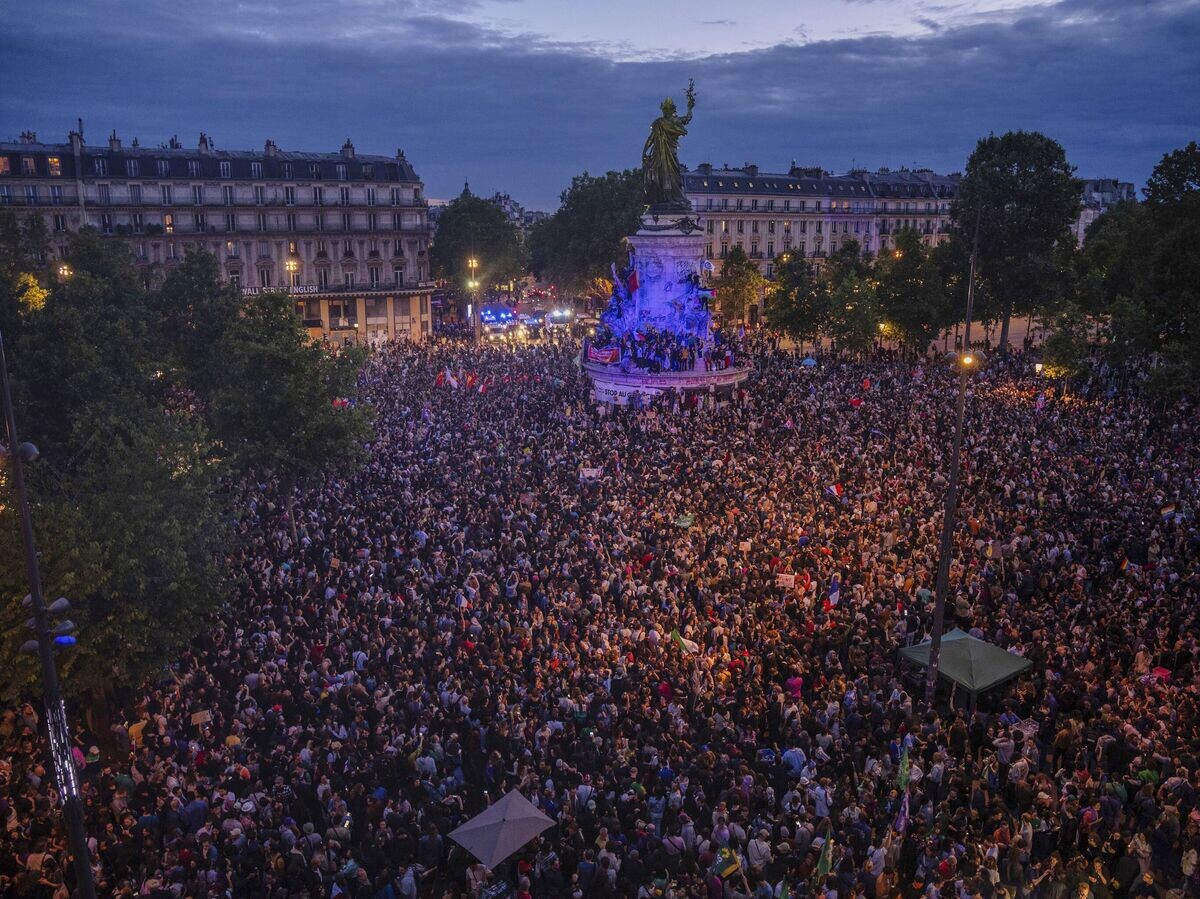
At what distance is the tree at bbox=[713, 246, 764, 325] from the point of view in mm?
69875

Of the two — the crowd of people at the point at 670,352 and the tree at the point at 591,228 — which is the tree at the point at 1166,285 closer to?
the crowd of people at the point at 670,352

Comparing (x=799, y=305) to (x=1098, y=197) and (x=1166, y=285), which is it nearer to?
(x=1166, y=285)

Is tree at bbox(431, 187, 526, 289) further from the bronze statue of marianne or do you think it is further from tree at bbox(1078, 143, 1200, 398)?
tree at bbox(1078, 143, 1200, 398)

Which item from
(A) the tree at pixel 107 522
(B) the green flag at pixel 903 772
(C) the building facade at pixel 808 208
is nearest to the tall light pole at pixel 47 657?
(A) the tree at pixel 107 522

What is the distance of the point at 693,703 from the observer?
15422 mm

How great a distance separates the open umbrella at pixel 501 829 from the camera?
11.2 meters

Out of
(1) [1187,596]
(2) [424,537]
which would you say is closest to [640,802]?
(2) [424,537]

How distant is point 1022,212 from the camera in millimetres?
51812

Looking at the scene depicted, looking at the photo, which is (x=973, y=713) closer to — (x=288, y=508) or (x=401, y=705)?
(x=401, y=705)

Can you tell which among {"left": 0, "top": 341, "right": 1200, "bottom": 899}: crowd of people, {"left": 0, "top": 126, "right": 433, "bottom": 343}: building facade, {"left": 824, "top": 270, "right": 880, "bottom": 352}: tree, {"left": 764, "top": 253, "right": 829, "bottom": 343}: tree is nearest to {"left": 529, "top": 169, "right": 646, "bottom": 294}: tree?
{"left": 0, "top": 126, "right": 433, "bottom": 343}: building facade

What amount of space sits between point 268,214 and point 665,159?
1293 inches

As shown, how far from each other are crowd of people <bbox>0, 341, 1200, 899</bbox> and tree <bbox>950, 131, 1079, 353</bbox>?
27.4m

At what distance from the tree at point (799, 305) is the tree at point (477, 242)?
28086 mm

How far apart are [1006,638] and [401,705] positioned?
1167cm
